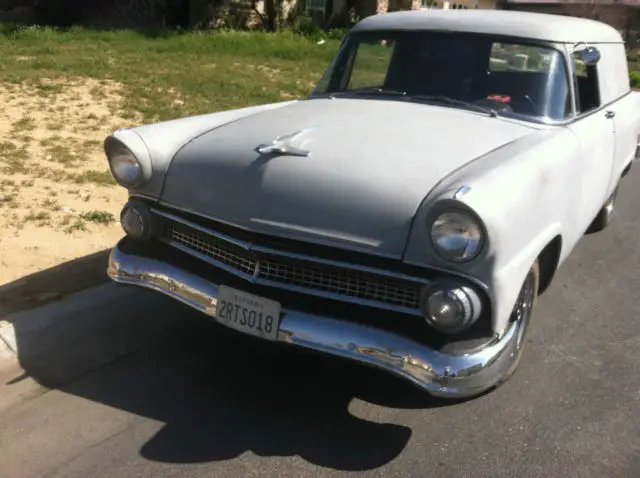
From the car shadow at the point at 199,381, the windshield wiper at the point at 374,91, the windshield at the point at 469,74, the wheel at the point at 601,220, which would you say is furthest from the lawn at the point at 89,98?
the wheel at the point at 601,220

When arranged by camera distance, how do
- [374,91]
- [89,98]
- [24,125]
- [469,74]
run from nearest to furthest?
[469,74] → [374,91] → [24,125] → [89,98]

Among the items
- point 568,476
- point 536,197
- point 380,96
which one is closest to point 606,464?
point 568,476

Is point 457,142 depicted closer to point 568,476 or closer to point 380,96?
point 380,96

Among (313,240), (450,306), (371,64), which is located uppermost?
(371,64)

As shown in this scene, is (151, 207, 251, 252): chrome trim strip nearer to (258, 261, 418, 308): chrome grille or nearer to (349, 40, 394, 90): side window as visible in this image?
(258, 261, 418, 308): chrome grille

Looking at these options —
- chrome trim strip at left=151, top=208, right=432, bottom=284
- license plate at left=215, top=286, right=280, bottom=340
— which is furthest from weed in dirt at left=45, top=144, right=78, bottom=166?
license plate at left=215, top=286, right=280, bottom=340

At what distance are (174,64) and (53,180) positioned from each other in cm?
715

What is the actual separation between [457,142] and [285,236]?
0.95 meters

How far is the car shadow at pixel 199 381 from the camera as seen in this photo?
116 inches

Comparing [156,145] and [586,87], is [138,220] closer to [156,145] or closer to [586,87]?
[156,145]

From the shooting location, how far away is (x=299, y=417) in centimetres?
314

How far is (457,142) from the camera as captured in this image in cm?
327

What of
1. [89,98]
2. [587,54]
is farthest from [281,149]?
[89,98]

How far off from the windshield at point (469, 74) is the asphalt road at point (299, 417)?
132 cm
